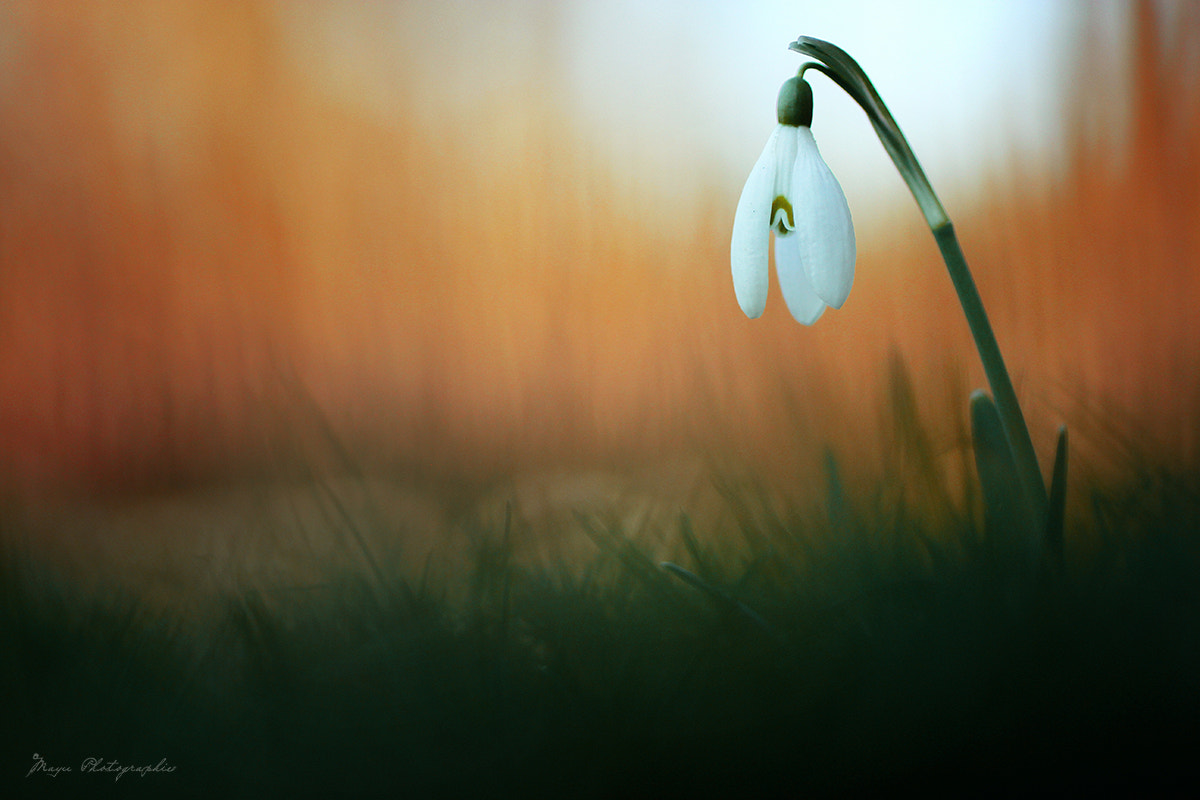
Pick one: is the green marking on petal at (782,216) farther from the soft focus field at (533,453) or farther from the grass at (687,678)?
the grass at (687,678)

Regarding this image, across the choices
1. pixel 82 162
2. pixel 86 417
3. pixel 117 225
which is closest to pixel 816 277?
pixel 86 417

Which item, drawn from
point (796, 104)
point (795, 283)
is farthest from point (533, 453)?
point (796, 104)

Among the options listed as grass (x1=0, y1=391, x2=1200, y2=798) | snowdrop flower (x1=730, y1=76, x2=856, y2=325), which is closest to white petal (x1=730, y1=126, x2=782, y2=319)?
snowdrop flower (x1=730, y1=76, x2=856, y2=325)

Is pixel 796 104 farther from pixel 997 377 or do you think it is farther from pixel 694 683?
pixel 694 683

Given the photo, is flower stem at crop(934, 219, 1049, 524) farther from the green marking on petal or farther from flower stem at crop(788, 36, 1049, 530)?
the green marking on petal

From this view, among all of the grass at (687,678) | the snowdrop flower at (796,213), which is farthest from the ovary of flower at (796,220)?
the grass at (687,678)

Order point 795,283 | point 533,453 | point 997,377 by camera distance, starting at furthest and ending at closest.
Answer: point 533,453
point 795,283
point 997,377

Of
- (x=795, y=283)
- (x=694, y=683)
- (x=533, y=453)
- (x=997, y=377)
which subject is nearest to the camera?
(x=694, y=683)
